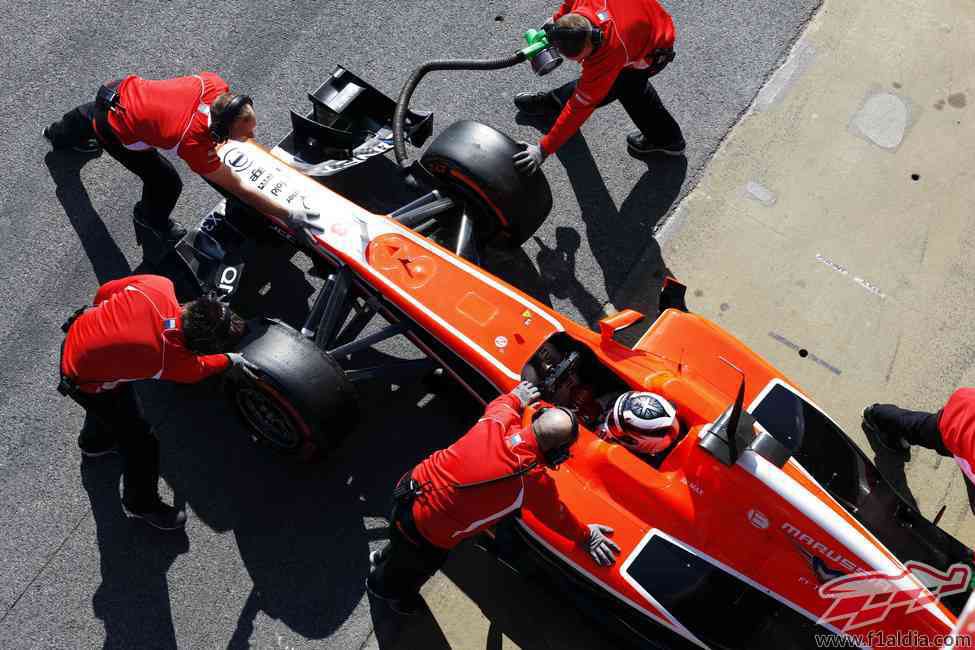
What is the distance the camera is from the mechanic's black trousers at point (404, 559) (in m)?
4.81

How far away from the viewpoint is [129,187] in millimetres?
6848

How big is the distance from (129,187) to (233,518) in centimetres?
280

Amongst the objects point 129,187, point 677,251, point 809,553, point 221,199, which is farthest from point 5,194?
point 809,553

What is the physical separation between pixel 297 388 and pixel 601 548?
1.97 metres

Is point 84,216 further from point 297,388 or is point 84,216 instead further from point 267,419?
point 297,388

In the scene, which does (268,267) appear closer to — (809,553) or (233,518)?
(233,518)

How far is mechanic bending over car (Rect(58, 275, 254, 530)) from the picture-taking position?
4879 millimetres

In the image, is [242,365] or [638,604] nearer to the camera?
[638,604]

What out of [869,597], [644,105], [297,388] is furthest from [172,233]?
[869,597]

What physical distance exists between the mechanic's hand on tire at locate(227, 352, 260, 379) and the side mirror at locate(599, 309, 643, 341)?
206 centimetres

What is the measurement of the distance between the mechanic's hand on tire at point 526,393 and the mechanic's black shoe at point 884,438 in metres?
2.74

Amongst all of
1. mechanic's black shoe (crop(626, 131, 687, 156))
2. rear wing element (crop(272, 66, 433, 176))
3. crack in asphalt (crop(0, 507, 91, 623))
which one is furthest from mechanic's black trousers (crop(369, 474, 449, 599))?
mechanic's black shoe (crop(626, 131, 687, 156))

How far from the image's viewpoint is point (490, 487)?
175 inches

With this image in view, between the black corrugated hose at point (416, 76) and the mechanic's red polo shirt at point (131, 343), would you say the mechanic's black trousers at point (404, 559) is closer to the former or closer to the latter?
the mechanic's red polo shirt at point (131, 343)
